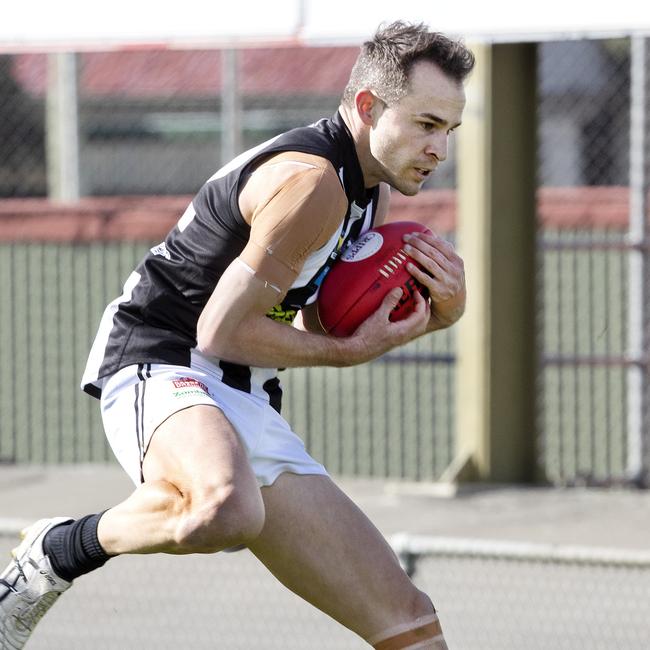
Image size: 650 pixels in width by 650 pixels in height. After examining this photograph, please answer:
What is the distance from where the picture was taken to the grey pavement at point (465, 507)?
8.60 meters

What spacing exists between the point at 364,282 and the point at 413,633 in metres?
1.14

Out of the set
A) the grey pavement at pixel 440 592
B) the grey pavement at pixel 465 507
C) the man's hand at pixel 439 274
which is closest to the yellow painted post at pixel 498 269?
the grey pavement at pixel 465 507

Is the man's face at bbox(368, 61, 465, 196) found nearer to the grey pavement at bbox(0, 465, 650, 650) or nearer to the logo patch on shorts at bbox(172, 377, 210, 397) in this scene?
the logo patch on shorts at bbox(172, 377, 210, 397)

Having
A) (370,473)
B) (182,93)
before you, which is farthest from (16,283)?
(182,93)

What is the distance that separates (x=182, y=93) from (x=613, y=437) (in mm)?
8141

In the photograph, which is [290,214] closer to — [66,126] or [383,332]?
[383,332]

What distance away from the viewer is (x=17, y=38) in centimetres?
816

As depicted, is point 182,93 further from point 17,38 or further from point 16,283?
point 17,38

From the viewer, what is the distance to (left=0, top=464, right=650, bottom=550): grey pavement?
28.2 ft

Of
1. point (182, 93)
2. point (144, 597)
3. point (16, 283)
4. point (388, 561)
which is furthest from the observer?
point (182, 93)

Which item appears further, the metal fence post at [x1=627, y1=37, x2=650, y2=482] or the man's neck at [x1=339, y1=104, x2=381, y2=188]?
the metal fence post at [x1=627, y1=37, x2=650, y2=482]

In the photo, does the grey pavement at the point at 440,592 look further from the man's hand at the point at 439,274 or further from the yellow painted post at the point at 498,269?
the man's hand at the point at 439,274

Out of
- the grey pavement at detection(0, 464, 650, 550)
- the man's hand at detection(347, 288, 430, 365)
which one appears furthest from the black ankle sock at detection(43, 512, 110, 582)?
the grey pavement at detection(0, 464, 650, 550)

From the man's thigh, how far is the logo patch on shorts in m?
0.38
